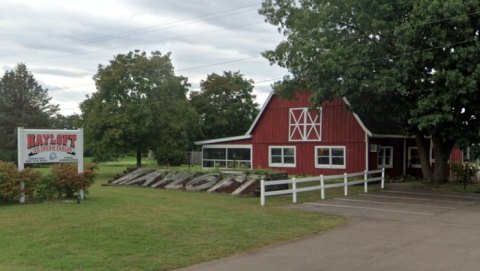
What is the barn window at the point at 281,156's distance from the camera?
36.3 m

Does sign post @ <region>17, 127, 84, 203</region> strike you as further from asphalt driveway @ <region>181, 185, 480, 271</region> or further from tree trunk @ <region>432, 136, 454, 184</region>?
tree trunk @ <region>432, 136, 454, 184</region>

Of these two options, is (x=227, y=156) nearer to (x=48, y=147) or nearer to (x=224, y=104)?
(x=48, y=147)

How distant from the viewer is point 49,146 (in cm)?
1766

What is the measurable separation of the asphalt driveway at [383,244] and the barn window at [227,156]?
70.8 ft

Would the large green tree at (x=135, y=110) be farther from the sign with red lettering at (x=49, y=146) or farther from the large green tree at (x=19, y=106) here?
the large green tree at (x=19, y=106)

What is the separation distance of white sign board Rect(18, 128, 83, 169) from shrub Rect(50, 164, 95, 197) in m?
0.31

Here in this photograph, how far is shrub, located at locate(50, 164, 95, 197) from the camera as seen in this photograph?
1780 centimetres

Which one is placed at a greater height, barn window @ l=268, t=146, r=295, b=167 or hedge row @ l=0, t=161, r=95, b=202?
barn window @ l=268, t=146, r=295, b=167

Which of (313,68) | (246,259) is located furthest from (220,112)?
(246,259)

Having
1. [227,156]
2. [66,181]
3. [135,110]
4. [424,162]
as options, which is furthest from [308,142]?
[66,181]

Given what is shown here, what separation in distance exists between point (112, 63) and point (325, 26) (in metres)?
21.2

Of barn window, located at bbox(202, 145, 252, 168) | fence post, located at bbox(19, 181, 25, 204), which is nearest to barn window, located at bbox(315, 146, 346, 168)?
barn window, located at bbox(202, 145, 252, 168)

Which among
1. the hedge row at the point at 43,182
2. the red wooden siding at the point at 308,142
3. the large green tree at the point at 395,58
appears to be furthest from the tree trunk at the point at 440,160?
the hedge row at the point at 43,182

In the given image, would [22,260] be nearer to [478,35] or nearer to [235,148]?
[478,35]
